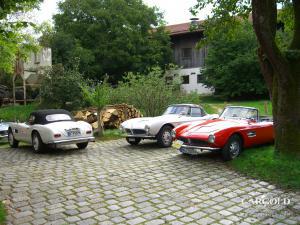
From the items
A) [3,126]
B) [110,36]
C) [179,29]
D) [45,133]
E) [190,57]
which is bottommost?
[3,126]

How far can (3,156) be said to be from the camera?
11.6 metres

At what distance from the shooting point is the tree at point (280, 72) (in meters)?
7.80

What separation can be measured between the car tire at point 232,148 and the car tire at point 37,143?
18.8 ft

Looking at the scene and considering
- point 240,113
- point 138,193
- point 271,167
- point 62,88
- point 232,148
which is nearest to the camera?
point 138,193

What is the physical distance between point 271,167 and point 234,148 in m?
1.46

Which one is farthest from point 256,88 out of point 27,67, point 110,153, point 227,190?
point 227,190

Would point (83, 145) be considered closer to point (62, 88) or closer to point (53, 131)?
point (53, 131)

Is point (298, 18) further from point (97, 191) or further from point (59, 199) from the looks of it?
point (59, 199)

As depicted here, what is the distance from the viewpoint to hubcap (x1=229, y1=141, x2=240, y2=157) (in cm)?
929

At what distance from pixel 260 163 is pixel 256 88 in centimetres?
2351

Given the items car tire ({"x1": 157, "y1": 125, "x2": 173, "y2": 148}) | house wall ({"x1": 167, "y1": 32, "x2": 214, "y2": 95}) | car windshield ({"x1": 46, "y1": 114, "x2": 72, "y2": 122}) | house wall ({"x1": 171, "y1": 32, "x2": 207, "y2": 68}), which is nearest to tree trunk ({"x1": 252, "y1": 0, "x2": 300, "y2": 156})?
car tire ({"x1": 157, "y1": 125, "x2": 173, "y2": 148})

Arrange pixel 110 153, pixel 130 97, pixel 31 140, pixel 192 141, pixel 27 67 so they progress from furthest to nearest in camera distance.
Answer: pixel 27 67 → pixel 130 97 → pixel 31 140 → pixel 110 153 → pixel 192 141

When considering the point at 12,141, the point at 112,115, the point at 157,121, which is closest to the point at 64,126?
the point at 157,121

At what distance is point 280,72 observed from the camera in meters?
8.12
